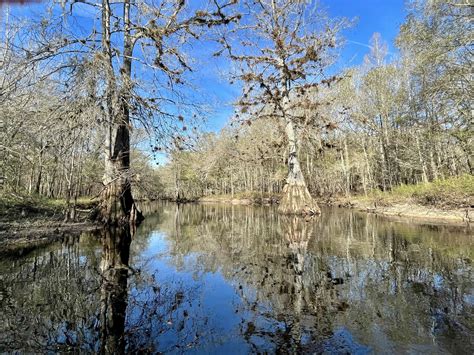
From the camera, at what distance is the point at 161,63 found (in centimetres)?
742

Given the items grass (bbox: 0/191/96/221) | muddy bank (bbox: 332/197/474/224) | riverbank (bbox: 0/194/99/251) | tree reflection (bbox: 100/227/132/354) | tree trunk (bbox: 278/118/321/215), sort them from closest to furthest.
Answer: tree reflection (bbox: 100/227/132/354) < riverbank (bbox: 0/194/99/251) < grass (bbox: 0/191/96/221) < muddy bank (bbox: 332/197/474/224) < tree trunk (bbox: 278/118/321/215)

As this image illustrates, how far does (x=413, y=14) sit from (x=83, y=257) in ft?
50.2

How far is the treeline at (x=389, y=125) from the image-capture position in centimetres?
1212

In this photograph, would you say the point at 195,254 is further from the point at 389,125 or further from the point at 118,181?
the point at 389,125

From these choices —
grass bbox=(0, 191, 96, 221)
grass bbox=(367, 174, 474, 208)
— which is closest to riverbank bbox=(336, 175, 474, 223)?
grass bbox=(367, 174, 474, 208)

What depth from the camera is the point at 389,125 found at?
2836cm

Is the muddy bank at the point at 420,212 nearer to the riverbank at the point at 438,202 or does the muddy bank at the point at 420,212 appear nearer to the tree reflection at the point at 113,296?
the riverbank at the point at 438,202

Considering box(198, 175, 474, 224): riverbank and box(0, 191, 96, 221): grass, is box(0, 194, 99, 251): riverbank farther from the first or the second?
box(198, 175, 474, 224): riverbank

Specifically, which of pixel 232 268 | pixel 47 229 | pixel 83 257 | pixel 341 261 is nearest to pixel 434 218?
pixel 341 261

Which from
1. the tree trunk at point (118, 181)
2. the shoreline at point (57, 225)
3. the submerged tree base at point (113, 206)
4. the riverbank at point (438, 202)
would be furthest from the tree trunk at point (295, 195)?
the submerged tree base at point (113, 206)

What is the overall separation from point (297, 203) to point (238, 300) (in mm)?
13334

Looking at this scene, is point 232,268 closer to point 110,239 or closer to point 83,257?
point 83,257

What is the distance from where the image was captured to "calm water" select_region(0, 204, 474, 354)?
111 inches

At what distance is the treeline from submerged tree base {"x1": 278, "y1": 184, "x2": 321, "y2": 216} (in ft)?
6.66
